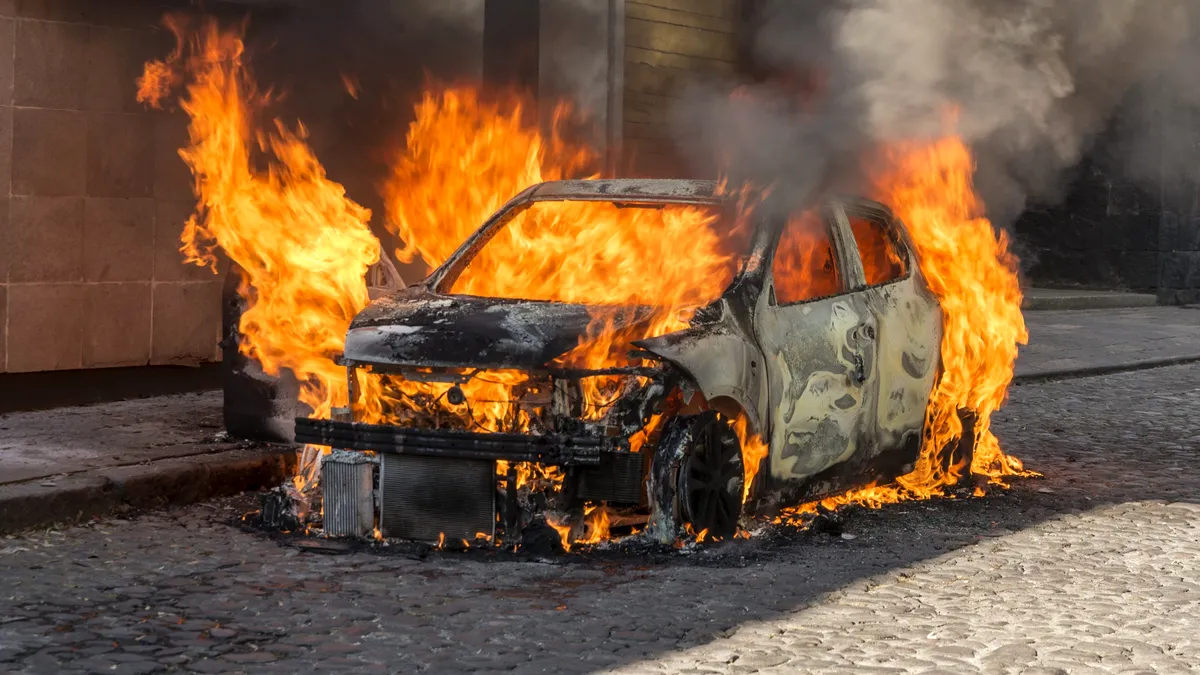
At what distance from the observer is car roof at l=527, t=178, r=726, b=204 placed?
7.94m

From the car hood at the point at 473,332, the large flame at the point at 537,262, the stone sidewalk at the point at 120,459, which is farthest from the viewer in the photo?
the stone sidewalk at the point at 120,459

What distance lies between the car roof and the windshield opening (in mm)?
45

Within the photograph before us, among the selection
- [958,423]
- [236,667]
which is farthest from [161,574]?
[958,423]

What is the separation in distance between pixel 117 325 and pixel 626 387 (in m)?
6.56

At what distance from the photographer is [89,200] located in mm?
12305

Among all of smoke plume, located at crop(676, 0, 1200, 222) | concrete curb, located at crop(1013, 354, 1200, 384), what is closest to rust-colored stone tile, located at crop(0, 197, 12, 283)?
smoke plume, located at crop(676, 0, 1200, 222)

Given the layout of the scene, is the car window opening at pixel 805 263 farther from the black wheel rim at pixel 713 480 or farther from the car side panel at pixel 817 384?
the black wheel rim at pixel 713 480

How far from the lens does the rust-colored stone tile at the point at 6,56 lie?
38.5ft

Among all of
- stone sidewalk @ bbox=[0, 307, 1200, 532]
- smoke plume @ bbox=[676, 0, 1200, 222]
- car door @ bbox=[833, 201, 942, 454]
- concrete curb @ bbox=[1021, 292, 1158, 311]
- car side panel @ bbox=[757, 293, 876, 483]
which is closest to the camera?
car side panel @ bbox=[757, 293, 876, 483]

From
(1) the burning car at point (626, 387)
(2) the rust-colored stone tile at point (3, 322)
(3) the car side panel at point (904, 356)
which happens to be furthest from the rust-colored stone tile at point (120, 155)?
(3) the car side panel at point (904, 356)

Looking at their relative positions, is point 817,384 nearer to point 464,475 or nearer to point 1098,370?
point 464,475

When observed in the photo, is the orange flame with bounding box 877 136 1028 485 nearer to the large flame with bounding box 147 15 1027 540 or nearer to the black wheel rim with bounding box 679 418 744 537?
the large flame with bounding box 147 15 1027 540

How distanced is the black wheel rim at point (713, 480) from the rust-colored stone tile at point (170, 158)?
6814 millimetres

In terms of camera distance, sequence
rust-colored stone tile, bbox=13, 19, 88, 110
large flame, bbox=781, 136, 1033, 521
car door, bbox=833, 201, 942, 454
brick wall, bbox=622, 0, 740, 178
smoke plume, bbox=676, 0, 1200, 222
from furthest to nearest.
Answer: brick wall, bbox=622, 0, 740, 178, rust-colored stone tile, bbox=13, 19, 88, 110, large flame, bbox=781, 136, 1033, 521, smoke plume, bbox=676, 0, 1200, 222, car door, bbox=833, 201, 942, 454
